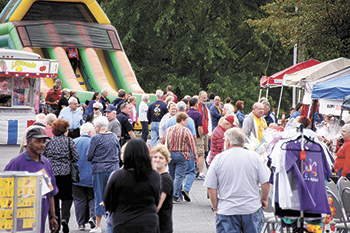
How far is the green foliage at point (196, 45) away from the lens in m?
32.2

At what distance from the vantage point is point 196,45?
1268 inches

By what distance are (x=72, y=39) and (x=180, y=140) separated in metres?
18.4

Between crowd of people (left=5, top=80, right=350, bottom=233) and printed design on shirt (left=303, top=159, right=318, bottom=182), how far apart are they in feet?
2.50

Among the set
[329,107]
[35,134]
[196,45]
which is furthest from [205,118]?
[196,45]

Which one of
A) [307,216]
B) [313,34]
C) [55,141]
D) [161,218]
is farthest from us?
[313,34]

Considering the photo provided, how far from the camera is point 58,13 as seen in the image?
92.1 feet

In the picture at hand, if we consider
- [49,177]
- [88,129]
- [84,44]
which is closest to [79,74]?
[84,44]

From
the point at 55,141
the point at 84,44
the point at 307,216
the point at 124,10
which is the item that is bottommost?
the point at 307,216

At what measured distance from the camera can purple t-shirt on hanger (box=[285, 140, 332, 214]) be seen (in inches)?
243

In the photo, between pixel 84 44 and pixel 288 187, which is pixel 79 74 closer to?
pixel 84 44

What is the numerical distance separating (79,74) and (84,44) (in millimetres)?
1644

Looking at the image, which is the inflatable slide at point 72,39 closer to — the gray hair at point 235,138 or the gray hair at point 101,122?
the gray hair at point 101,122

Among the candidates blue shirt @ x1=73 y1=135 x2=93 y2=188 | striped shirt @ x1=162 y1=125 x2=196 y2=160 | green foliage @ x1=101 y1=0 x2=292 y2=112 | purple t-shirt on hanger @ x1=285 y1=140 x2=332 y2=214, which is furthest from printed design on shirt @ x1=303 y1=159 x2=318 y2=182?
green foliage @ x1=101 y1=0 x2=292 y2=112

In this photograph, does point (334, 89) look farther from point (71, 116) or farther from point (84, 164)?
point (84, 164)
